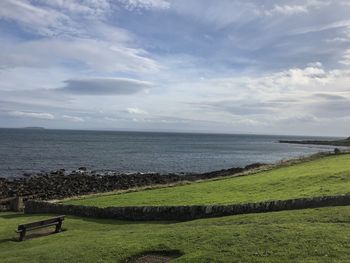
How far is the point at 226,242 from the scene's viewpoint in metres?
13.8

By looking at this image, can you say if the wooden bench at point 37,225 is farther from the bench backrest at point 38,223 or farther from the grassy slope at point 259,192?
the grassy slope at point 259,192

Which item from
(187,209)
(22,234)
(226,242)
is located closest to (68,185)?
(22,234)

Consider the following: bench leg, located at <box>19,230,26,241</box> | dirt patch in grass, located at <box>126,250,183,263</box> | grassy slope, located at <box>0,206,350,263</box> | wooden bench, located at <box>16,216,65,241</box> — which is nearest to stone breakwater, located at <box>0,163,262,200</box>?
wooden bench, located at <box>16,216,65,241</box>

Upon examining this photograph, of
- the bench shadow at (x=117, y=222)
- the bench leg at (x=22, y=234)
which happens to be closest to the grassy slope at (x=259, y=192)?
the bench shadow at (x=117, y=222)

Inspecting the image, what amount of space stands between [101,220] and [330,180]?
1357cm

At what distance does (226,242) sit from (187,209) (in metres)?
7.93

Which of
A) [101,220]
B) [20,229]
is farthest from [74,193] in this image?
[20,229]

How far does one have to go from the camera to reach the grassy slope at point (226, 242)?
12.2 m

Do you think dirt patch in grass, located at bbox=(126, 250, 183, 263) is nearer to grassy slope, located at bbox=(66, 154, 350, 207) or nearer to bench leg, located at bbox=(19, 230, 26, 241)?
bench leg, located at bbox=(19, 230, 26, 241)

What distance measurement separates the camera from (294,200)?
18969 mm

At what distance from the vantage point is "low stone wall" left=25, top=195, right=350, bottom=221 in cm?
1844

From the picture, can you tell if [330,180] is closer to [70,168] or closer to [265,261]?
[265,261]

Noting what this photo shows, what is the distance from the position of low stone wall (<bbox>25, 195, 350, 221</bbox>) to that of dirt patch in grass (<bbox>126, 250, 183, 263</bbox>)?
6.51m

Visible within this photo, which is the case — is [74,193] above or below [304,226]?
below
